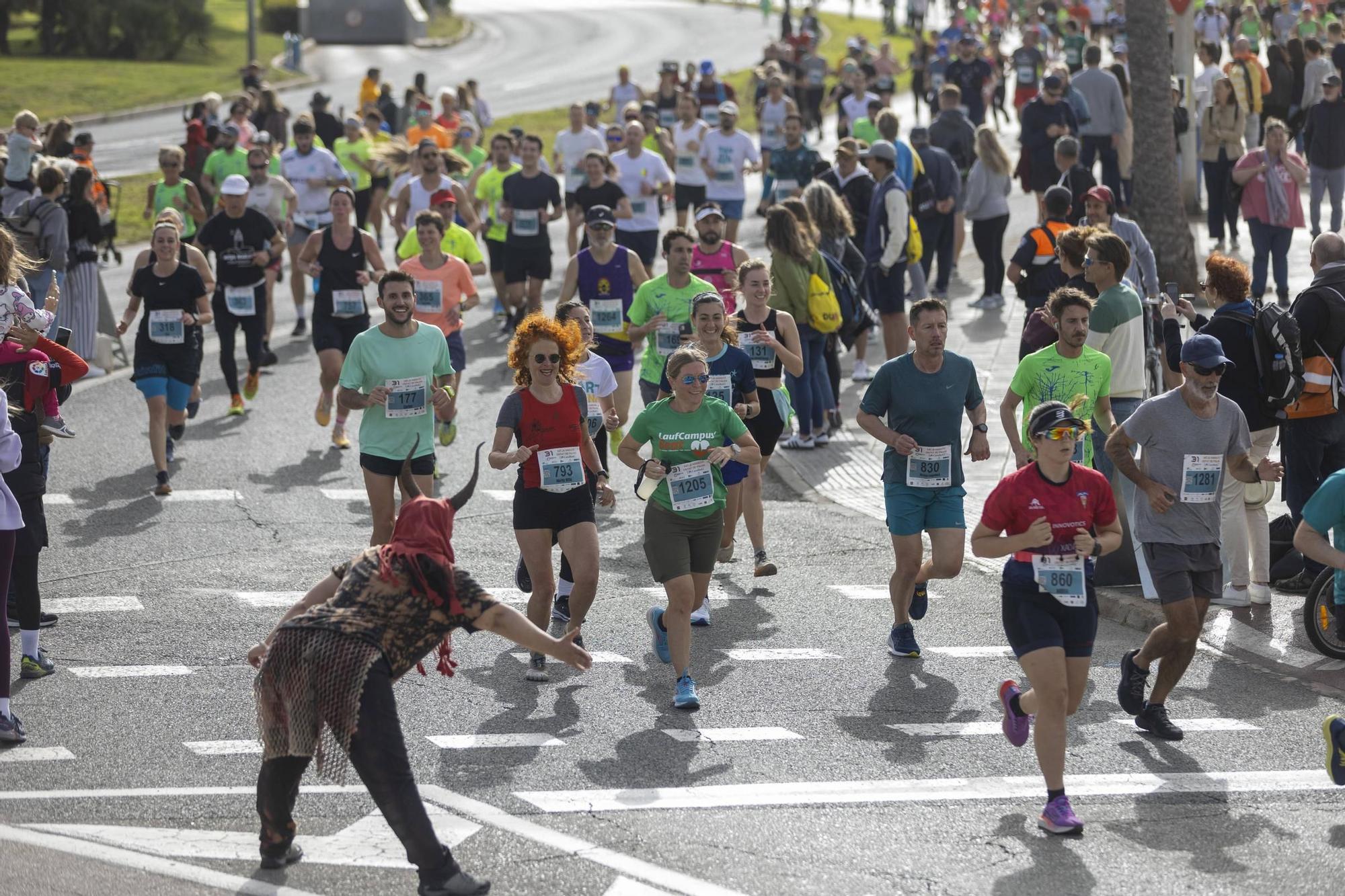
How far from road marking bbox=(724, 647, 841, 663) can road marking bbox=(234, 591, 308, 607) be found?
8.50 ft

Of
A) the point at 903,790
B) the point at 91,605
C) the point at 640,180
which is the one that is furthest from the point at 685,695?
the point at 640,180

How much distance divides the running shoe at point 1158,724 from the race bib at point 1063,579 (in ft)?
4.14

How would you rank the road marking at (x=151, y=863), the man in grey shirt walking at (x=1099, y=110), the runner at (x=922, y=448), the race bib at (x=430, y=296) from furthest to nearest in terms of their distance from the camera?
1. the man in grey shirt walking at (x=1099, y=110)
2. the race bib at (x=430, y=296)
3. the runner at (x=922, y=448)
4. the road marking at (x=151, y=863)

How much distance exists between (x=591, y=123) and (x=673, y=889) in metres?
20.5

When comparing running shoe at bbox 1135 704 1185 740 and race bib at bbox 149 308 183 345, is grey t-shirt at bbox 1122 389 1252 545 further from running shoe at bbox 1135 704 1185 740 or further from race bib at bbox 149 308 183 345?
race bib at bbox 149 308 183 345

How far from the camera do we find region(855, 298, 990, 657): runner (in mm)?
9562

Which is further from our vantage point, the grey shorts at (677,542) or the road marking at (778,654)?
the road marking at (778,654)

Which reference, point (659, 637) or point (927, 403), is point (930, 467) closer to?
point (927, 403)

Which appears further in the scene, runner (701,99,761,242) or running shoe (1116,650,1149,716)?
runner (701,99,761,242)

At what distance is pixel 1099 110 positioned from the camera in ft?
70.3

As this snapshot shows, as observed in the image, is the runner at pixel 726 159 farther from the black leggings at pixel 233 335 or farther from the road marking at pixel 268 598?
the road marking at pixel 268 598

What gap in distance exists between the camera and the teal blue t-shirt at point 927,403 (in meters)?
9.57

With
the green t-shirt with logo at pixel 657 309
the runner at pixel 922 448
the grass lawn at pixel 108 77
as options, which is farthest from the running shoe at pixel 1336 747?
the grass lawn at pixel 108 77

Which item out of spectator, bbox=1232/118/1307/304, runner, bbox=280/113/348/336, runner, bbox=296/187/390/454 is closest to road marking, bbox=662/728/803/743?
runner, bbox=296/187/390/454
